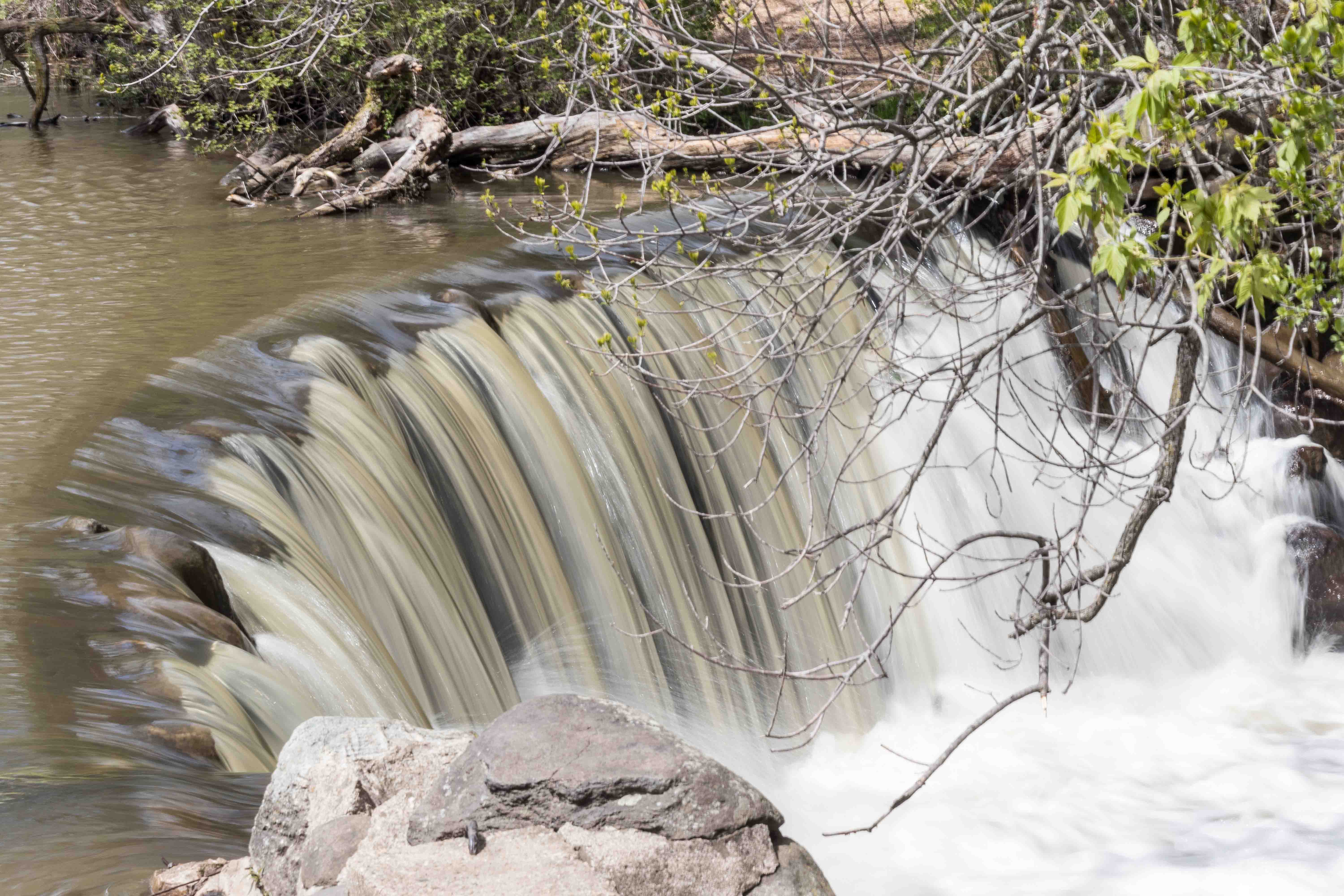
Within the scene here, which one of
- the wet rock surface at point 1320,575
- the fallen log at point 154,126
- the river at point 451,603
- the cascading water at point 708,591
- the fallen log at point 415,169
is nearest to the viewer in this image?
the river at point 451,603

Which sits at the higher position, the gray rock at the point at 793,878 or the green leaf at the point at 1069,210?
the green leaf at the point at 1069,210

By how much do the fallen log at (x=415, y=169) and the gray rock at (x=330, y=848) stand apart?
819cm

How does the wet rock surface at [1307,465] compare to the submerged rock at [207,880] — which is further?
the wet rock surface at [1307,465]

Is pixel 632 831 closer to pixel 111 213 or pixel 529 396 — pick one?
pixel 529 396

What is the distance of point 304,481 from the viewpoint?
16.1ft

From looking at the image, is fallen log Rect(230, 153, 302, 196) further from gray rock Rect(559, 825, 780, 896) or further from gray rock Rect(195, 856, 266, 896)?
gray rock Rect(559, 825, 780, 896)

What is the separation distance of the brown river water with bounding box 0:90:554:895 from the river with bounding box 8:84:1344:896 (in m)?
0.01

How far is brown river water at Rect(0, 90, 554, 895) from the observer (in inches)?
111

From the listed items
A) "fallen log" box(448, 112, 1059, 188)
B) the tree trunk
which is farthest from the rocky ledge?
the tree trunk

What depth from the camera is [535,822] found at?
8.09 ft

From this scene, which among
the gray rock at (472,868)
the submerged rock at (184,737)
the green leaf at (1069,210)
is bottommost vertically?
the submerged rock at (184,737)

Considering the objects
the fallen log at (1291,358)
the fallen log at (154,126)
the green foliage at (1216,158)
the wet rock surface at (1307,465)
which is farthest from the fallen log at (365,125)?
the green foliage at (1216,158)

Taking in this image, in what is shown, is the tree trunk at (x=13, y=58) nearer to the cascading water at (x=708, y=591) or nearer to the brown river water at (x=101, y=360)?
the brown river water at (x=101, y=360)

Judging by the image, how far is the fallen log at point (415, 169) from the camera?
10203mm
